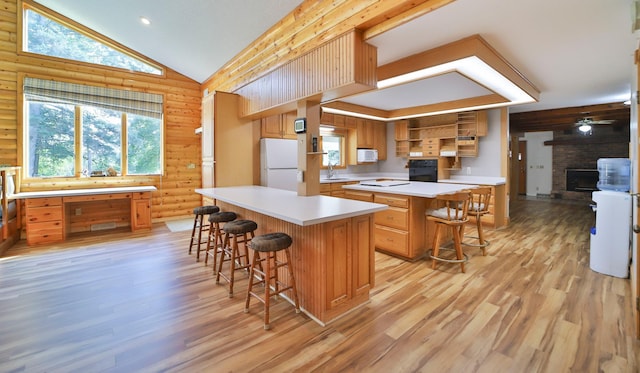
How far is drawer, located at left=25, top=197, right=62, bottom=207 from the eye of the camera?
4301mm

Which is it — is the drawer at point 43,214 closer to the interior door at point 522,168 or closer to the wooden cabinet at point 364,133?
the wooden cabinet at point 364,133

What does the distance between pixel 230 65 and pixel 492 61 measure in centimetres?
401

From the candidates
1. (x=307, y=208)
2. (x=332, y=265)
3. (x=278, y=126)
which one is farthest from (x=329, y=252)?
(x=278, y=126)

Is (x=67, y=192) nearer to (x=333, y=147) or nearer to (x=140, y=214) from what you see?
(x=140, y=214)

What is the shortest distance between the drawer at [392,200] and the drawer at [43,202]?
4971 millimetres

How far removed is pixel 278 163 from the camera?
4.52 metres

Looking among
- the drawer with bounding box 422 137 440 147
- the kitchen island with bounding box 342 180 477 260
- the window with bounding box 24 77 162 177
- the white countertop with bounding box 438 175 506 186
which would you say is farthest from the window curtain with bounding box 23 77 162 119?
the white countertop with bounding box 438 175 506 186

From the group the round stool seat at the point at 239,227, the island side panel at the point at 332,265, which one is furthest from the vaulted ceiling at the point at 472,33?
the round stool seat at the point at 239,227

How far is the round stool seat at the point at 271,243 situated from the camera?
2.22 meters

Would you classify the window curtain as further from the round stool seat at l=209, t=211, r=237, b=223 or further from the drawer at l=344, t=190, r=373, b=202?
the drawer at l=344, t=190, r=373, b=202

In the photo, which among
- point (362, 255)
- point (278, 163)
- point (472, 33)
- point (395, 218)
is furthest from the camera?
point (278, 163)

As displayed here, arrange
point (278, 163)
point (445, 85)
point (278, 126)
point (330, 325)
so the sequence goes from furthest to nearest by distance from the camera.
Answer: point (278, 126), point (278, 163), point (445, 85), point (330, 325)

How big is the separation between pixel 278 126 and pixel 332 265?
3.27 meters

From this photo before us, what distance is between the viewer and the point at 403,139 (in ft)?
22.2
